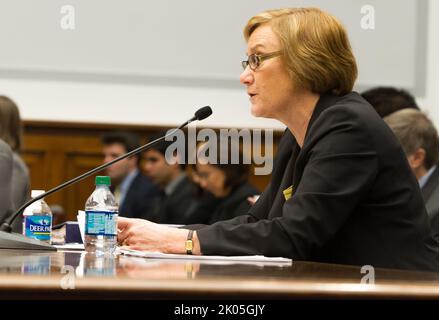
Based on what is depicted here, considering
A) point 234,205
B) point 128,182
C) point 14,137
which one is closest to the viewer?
point 14,137

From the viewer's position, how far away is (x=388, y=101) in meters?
4.48

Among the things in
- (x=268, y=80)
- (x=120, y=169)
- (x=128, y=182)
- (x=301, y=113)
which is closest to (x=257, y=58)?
(x=268, y=80)

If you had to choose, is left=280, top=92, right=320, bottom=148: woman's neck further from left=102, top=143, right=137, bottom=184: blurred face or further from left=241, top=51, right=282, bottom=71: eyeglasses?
left=102, top=143, right=137, bottom=184: blurred face

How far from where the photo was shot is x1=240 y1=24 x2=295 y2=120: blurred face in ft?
A: 9.25

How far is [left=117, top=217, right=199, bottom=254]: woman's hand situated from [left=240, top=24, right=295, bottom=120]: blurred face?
677 millimetres

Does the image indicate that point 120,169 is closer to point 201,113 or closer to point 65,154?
point 65,154

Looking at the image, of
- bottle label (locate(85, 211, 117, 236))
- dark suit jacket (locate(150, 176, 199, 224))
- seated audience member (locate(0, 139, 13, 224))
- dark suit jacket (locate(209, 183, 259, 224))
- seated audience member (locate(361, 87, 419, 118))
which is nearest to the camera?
bottle label (locate(85, 211, 117, 236))

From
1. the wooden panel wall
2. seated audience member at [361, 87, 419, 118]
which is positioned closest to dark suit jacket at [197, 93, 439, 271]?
seated audience member at [361, 87, 419, 118]

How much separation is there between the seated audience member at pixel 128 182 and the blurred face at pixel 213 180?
1.03 meters

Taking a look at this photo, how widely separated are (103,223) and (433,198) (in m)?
1.76

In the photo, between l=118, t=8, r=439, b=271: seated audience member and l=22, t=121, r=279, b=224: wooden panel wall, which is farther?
l=22, t=121, r=279, b=224: wooden panel wall

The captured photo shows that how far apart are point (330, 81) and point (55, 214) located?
4064 mm

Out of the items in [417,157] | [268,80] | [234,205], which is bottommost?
[234,205]

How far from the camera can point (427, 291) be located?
4.63 ft
